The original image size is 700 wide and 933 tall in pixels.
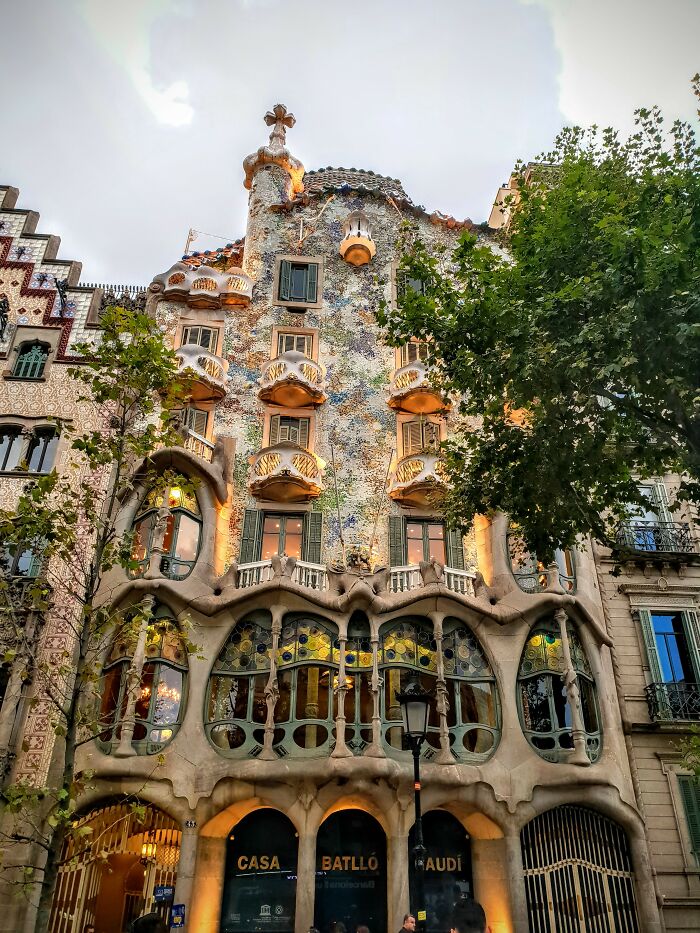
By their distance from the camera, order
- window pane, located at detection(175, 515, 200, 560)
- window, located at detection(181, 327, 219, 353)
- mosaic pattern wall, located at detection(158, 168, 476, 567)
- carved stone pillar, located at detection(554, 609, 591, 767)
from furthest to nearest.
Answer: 1. window, located at detection(181, 327, 219, 353)
2. mosaic pattern wall, located at detection(158, 168, 476, 567)
3. window pane, located at detection(175, 515, 200, 560)
4. carved stone pillar, located at detection(554, 609, 591, 767)

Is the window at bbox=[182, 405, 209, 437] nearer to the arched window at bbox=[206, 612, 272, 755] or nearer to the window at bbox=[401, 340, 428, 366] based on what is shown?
the arched window at bbox=[206, 612, 272, 755]

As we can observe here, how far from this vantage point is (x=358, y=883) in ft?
58.8

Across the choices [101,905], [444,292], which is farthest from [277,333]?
[101,905]

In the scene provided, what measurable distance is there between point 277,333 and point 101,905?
60.8 ft

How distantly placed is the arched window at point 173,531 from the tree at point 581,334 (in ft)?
26.8

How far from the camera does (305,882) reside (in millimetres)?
16578

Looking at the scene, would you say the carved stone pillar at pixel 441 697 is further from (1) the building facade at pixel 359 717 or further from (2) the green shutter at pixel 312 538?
(2) the green shutter at pixel 312 538

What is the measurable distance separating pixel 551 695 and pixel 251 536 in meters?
9.60

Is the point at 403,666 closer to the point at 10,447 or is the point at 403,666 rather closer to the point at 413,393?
the point at 413,393

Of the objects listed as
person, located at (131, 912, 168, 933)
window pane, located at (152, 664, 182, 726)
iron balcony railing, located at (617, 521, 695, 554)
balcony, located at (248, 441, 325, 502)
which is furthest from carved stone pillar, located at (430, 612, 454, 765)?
person, located at (131, 912, 168, 933)

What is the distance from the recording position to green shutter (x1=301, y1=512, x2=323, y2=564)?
2102cm

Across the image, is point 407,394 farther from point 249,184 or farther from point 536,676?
point 249,184

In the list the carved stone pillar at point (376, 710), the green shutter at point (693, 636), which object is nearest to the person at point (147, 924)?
the carved stone pillar at point (376, 710)

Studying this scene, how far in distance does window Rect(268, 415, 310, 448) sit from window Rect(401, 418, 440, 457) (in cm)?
328
